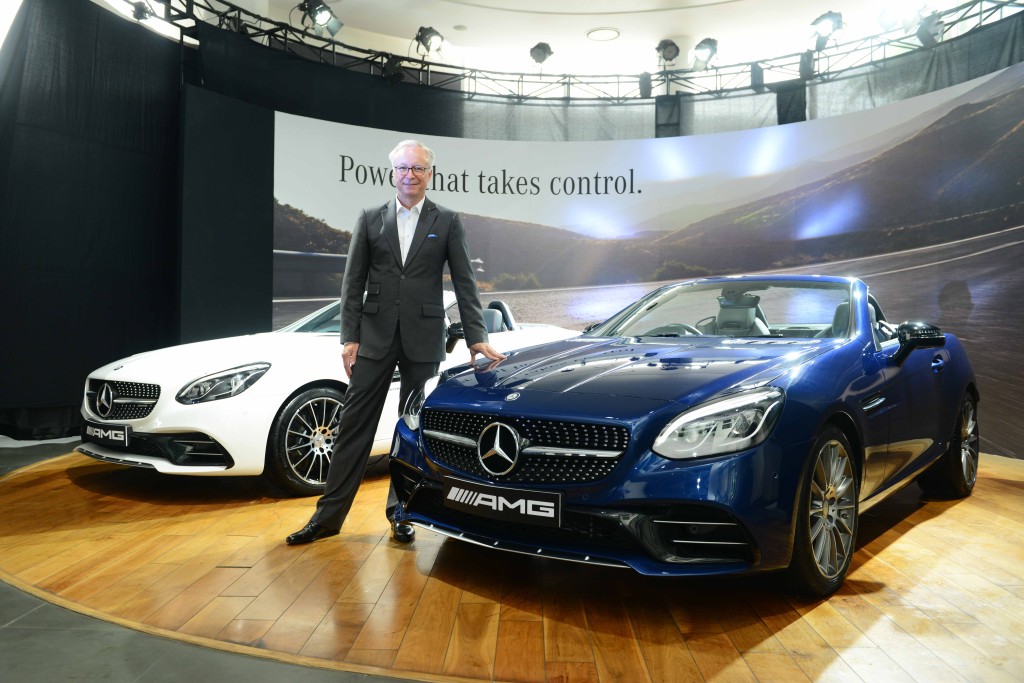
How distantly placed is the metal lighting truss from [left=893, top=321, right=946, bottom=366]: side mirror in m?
5.19

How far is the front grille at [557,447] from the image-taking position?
2.21 metres

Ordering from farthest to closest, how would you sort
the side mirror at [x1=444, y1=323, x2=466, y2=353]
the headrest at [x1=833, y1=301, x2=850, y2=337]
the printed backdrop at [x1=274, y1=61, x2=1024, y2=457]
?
the printed backdrop at [x1=274, y1=61, x2=1024, y2=457] < the side mirror at [x1=444, y1=323, x2=466, y2=353] < the headrest at [x1=833, y1=301, x2=850, y2=337]

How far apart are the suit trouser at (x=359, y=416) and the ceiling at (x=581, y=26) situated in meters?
6.60

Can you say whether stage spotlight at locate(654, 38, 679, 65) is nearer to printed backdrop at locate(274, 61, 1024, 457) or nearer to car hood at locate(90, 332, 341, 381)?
printed backdrop at locate(274, 61, 1024, 457)

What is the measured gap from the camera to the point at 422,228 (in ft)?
10.2

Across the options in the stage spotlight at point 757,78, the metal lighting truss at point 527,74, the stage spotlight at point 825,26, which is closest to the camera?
the metal lighting truss at point 527,74

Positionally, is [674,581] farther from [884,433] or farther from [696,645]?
[884,433]

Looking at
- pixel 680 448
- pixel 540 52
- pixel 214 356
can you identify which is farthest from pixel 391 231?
pixel 540 52

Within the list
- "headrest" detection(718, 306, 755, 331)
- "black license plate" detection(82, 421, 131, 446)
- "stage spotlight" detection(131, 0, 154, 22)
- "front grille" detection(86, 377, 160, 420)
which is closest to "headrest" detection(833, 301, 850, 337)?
"headrest" detection(718, 306, 755, 331)

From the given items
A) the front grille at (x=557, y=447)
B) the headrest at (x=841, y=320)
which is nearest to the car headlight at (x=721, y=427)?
the front grille at (x=557, y=447)

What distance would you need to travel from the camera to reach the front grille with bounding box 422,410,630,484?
7.24 ft

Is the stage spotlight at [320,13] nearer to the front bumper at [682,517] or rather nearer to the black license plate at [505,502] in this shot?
the black license plate at [505,502]

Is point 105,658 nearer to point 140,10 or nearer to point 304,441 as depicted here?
point 304,441

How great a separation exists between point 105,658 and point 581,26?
9.06 meters
